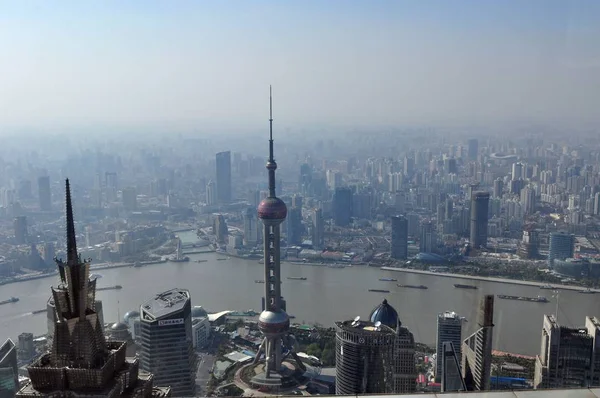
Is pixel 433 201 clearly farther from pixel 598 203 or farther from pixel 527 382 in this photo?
pixel 527 382

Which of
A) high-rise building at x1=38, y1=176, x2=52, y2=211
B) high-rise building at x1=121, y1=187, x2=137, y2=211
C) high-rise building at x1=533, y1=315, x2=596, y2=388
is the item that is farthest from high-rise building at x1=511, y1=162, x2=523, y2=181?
high-rise building at x1=38, y1=176, x2=52, y2=211

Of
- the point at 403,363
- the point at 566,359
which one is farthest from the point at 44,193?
the point at 566,359

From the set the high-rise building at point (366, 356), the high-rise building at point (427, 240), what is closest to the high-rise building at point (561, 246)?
the high-rise building at point (427, 240)

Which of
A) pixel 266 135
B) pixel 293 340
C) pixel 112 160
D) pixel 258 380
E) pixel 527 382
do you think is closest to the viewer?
pixel 527 382

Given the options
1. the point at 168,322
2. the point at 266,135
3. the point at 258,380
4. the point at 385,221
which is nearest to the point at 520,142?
the point at 385,221

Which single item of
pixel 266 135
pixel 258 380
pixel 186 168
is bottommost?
pixel 258 380

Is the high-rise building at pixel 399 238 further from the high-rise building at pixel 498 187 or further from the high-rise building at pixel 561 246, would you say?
the high-rise building at pixel 561 246
